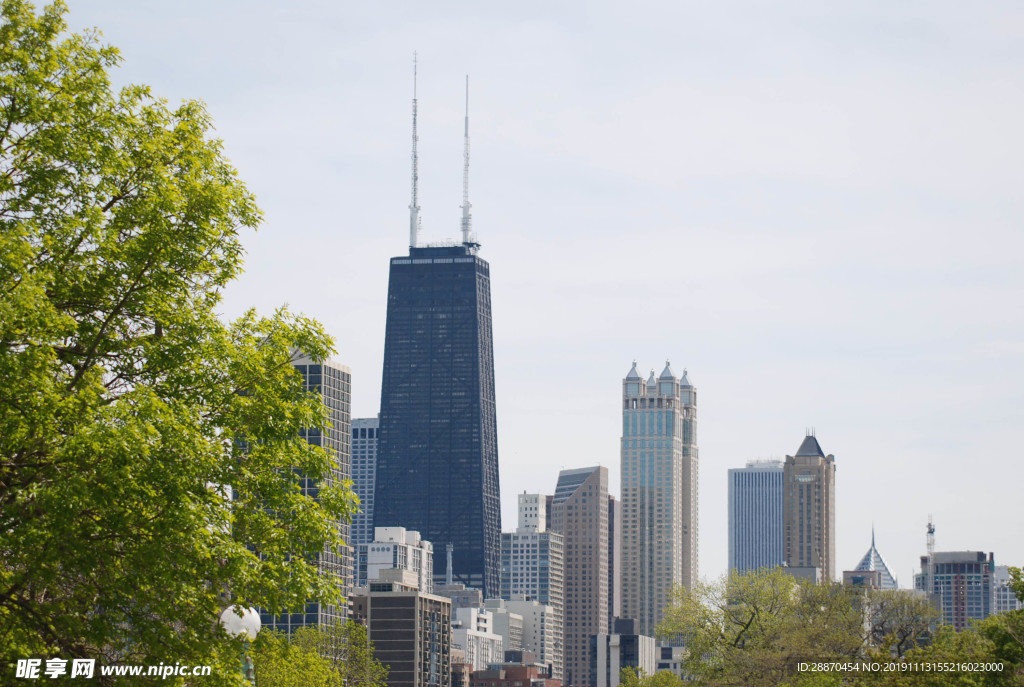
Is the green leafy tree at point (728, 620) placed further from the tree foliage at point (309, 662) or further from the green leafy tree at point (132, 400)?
the green leafy tree at point (132, 400)

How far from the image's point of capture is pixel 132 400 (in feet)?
90.3

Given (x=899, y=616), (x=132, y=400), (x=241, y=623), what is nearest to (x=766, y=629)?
(x=899, y=616)

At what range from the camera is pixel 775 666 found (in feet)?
Answer: 242

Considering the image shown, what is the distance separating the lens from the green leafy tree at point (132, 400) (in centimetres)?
2639

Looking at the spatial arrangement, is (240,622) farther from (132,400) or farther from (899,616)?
(899,616)

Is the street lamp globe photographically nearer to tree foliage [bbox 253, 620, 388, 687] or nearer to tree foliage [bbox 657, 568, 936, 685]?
tree foliage [bbox 253, 620, 388, 687]

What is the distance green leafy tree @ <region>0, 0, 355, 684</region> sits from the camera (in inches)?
1039

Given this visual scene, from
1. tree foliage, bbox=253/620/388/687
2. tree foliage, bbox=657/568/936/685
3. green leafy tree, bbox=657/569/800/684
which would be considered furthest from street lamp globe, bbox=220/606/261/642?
green leafy tree, bbox=657/569/800/684

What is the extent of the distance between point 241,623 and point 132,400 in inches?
257

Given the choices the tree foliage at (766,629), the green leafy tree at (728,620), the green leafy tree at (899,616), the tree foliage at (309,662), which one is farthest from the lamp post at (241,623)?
the green leafy tree at (899,616)

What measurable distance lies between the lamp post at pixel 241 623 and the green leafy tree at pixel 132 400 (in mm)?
371

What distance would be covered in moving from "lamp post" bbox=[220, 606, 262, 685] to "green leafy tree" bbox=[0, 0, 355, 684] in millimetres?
371

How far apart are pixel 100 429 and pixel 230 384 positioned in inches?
167

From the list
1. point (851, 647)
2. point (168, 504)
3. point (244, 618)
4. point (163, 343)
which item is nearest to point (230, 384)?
point (163, 343)
